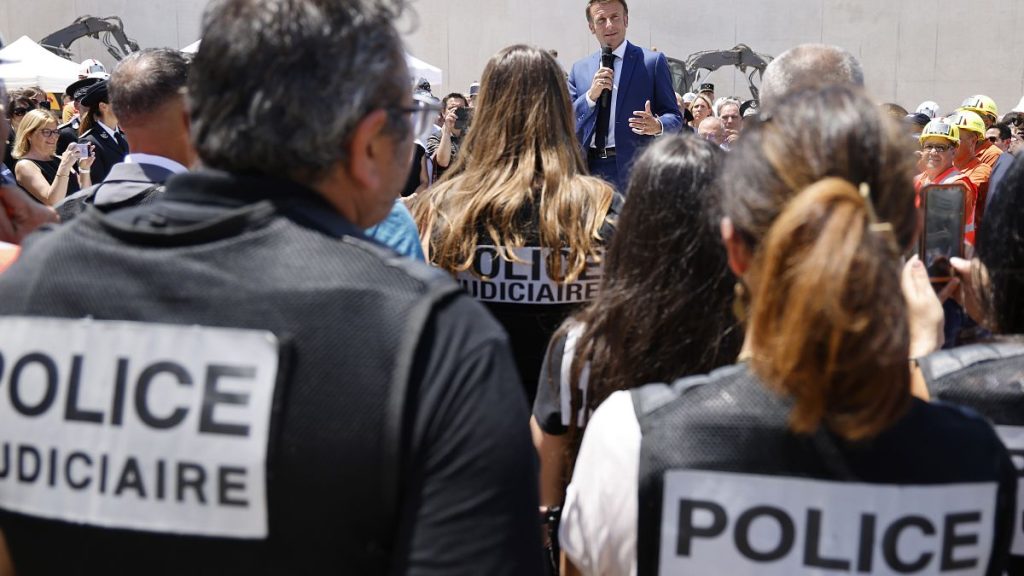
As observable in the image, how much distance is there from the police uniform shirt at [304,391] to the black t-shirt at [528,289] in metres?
1.75

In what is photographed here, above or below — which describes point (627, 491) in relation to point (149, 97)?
below

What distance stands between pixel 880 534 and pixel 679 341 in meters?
0.71

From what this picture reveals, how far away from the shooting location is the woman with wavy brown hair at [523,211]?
118 inches

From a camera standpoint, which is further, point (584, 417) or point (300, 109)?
point (584, 417)

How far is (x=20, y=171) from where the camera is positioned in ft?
24.5

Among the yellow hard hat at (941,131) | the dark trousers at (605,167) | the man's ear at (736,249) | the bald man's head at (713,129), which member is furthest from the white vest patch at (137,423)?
the bald man's head at (713,129)

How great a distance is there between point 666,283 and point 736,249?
58 centimetres

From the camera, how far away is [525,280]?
303cm

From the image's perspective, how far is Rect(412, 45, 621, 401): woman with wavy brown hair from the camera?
9.84 feet

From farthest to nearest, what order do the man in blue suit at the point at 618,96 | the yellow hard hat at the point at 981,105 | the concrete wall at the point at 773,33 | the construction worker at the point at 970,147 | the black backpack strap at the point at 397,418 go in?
the concrete wall at the point at 773,33, the yellow hard hat at the point at 981,105, the construction worker at the point at 970,147, the man in blue suit at the point at 618,96, the black backpack strap at the point at 397,418

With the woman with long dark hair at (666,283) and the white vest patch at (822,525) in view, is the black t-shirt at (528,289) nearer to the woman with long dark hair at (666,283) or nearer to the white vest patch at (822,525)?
the woman with long dark hair at (666,283)

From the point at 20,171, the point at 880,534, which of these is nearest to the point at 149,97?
the point at 880,534

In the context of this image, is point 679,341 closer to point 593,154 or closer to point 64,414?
point 64,414

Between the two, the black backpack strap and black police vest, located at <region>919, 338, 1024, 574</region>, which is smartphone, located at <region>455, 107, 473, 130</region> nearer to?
black police vest, located at <region>919, 338, 1024, 574</region>
